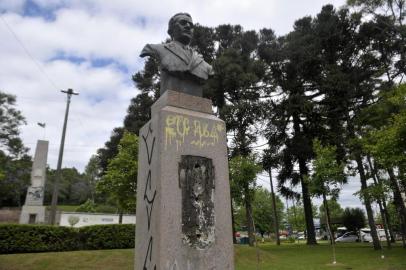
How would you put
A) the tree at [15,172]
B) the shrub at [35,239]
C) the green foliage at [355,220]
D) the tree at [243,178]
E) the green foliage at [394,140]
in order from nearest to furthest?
the shrub at [35,239] → the green foliage at [394,140] → the tree at [243,178] → the tree at [15,172] → the green foliage at [355,220]

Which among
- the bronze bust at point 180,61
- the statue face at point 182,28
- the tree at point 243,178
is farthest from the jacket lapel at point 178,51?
the tree at point 243,178

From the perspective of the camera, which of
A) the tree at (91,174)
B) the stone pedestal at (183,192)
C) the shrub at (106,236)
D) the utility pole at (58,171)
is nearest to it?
the stone pedestal at (183,192)

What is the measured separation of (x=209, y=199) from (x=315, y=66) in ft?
72.1

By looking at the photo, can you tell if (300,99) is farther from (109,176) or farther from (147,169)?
(147,169)

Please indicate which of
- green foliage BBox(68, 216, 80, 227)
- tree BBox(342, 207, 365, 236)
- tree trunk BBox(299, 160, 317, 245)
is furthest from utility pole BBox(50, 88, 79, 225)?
tree BBox(342, 207, 365, 236)

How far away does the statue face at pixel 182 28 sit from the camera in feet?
21.6

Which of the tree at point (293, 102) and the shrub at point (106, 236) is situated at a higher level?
the tree at point (293, 102)

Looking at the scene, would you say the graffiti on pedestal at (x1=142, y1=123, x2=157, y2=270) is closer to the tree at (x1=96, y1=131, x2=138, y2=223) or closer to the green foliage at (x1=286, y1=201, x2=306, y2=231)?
the tree at (x1=96, y1=131, x2=138, y2=223)

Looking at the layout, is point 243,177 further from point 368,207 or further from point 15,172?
point 15,172

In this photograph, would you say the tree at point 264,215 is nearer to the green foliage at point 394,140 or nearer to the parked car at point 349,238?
the parked car at point 349,238

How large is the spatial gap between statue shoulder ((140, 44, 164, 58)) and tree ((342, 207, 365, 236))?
44.9m

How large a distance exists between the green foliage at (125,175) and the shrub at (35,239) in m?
6.16

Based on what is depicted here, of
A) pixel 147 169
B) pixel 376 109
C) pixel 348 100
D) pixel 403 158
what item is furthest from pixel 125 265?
pixel 348 100

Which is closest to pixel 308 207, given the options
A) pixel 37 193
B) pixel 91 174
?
pixel 37 193
